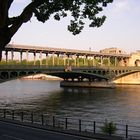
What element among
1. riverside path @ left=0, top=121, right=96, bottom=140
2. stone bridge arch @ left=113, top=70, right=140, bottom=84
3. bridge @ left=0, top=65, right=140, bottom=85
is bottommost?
stone bridge arch @ left=113, top=70, right=140, bottom=84

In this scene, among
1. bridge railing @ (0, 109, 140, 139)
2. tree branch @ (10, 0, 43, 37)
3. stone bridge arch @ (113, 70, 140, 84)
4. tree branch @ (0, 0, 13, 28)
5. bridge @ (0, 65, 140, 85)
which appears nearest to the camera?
→ tree branch @ (0, 0, 13, 28)

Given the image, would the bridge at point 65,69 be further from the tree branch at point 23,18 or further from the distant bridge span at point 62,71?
the tree branch at point 23,18

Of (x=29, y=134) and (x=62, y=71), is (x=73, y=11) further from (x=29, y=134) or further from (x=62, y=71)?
(x=62, y=71)

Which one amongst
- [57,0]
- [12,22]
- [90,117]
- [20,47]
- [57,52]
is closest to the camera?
[12,22]

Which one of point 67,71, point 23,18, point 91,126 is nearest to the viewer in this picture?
point 23,18

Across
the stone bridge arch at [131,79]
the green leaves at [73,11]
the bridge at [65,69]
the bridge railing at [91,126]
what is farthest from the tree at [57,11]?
the stone bridge arch at [131,79]

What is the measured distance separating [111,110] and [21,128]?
38.5 m

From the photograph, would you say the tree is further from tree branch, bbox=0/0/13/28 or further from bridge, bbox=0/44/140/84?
bridge, bbox=0/44/140/84

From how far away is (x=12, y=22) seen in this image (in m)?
14.8

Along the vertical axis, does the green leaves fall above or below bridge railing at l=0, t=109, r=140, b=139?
above

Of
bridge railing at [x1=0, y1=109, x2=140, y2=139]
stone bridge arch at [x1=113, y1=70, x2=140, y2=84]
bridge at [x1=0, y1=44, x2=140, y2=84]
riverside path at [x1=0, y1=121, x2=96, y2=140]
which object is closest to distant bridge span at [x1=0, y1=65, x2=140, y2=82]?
bridge at [x1=0, y1=44, x2=140, y2=84]

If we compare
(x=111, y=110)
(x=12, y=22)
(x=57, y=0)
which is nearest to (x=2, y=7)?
(x=12, y=22)

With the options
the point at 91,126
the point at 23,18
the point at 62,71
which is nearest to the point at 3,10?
the point at 23,18

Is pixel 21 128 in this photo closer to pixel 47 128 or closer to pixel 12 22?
pixel 47 128
